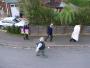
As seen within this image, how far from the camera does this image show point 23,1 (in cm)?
3231

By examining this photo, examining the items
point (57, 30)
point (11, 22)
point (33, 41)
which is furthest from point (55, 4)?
point (33, 41)

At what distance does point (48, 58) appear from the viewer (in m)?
26.3

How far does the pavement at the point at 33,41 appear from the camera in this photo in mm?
29312

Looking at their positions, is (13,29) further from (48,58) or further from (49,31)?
(48,58)

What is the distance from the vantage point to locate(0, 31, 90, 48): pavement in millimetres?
29312

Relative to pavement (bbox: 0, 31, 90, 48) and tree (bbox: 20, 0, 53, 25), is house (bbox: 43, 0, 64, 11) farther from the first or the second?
pavement (bbox: 0, 31, 90, 48)

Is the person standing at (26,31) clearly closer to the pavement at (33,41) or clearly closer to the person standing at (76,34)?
the pavement at (33,41)

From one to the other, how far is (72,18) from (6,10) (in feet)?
38.0

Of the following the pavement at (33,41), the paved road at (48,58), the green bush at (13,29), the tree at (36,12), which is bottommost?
the paved road at (48,58)

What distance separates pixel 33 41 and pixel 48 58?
4.42m

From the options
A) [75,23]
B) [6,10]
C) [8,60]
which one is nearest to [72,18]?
[75,23]

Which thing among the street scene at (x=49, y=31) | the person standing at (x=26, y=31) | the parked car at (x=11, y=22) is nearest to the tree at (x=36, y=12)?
the street scene at (x=49, y=31)

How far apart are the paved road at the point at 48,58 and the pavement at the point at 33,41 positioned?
675mm

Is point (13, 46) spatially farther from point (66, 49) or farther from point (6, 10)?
point (6, 10)
